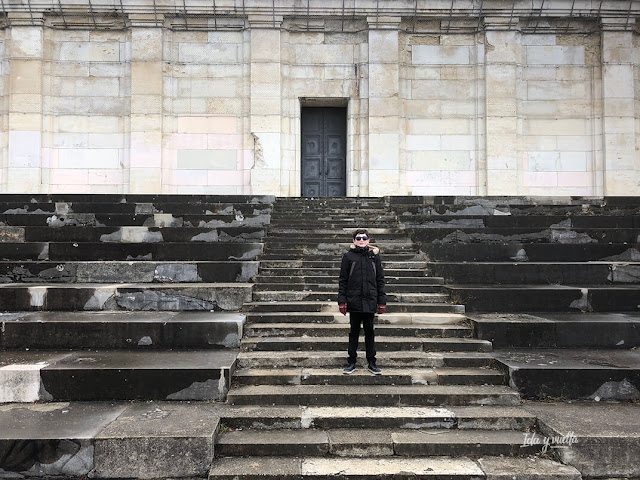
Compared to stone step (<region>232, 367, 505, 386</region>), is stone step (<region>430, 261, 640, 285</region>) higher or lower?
higher

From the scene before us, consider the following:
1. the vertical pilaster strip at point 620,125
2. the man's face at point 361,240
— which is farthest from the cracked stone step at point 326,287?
the vertical pilaster strip at point 620,125

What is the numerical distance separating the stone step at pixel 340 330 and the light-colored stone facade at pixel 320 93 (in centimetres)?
921

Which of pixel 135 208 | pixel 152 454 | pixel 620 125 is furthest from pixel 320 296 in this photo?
pixel 620 125

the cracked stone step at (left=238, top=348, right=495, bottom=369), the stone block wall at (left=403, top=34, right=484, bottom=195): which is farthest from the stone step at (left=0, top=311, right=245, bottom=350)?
the stone block wall at (left=403, top=34, right=484, bottom=195)

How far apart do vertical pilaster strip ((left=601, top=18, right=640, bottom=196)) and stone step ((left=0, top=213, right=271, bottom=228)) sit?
41.8 ft

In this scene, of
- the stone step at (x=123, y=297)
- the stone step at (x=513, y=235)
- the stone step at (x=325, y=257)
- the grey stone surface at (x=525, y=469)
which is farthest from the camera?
the stone step at (x=513, y=235)

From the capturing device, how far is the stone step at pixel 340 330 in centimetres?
717

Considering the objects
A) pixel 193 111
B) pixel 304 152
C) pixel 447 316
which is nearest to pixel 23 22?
pixel 193 111

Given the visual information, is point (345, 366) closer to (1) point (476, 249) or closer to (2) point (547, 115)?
(1) point (476, 249)

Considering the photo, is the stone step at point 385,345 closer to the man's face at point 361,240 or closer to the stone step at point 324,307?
the stone step at point 324,307

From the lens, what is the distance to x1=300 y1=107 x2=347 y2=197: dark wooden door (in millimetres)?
17062

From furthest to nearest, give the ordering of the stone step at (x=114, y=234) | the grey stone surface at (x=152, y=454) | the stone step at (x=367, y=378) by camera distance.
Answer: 1. the stone step at (x=114, y=234)
2. the stone step at (x=367, y=378)
3. the grey stone surface at (x=152, y=454)

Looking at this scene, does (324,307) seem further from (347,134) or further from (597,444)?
(347,134)

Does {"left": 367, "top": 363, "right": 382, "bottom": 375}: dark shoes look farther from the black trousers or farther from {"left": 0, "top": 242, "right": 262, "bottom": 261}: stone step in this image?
{"left": 0, "top": 242, "right": 262, "bottom": 261}: stone step
